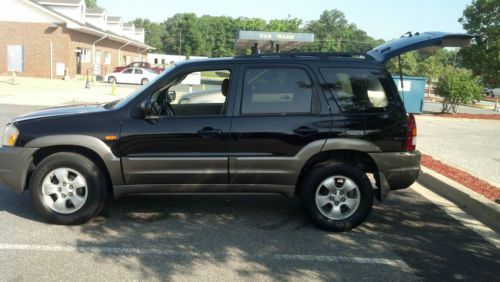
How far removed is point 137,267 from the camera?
3.99 m

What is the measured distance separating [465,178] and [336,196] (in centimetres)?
325

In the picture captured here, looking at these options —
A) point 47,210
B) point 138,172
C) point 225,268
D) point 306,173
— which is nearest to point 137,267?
A: point 225,268

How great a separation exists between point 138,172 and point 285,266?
70.8 inches

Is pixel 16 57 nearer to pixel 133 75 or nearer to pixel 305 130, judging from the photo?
pixel 133 75

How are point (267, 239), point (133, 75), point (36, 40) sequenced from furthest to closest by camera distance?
Result: point (133, 75) → point (36, 40) → point (267, 239)

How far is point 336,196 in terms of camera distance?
16.7 feet

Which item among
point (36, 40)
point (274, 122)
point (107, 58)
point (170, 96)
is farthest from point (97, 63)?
point (274, 122)

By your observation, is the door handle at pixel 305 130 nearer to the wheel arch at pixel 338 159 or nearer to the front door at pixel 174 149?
the wheel arch at pixel 338 159

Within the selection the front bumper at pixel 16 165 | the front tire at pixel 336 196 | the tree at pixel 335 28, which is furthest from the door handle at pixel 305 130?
the tree at pixel 335 28

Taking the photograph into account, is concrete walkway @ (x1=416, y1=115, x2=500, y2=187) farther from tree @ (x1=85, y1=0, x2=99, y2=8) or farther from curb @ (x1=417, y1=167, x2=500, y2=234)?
tree @ (x1=85, y1=0, x2=99, y2=8)

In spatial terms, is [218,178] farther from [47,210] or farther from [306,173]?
[47,210]

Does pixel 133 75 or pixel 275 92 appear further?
pixel 133 75

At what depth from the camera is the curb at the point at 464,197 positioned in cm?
559

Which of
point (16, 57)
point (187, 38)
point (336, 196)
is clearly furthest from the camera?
point (187, 38)
